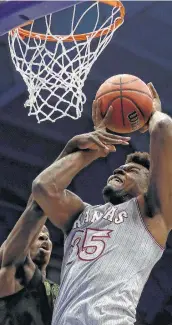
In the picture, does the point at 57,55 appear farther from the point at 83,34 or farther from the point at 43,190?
the point at 43,190

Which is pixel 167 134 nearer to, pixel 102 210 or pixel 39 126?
pixel 102 210

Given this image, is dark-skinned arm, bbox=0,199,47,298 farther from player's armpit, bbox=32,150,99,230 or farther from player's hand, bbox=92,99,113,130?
player's hand, bbox=92,99,113,130

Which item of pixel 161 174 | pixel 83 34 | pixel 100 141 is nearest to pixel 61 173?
pixel 100 141

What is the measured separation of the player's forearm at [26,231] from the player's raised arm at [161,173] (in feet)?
1.85

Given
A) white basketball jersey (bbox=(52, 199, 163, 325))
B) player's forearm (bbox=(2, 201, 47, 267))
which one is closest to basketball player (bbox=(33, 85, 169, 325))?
white basketball jersey (bbox=(52, 199, 163, 325))

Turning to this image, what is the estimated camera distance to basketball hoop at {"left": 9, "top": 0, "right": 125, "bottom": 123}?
377 cm

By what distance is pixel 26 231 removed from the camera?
3.09 meters

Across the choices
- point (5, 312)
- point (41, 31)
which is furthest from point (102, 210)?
point (41, 31)

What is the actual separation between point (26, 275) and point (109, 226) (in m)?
0.69

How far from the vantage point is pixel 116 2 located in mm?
3896

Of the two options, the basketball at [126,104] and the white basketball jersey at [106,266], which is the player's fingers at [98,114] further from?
the white basketball jersey at [106,266]

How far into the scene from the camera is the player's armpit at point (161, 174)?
2.73 metres

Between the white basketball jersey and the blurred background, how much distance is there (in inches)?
99.2

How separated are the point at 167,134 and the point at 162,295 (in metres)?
5.35
